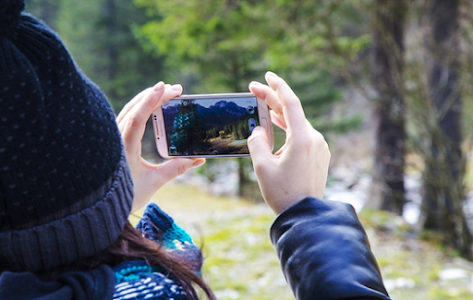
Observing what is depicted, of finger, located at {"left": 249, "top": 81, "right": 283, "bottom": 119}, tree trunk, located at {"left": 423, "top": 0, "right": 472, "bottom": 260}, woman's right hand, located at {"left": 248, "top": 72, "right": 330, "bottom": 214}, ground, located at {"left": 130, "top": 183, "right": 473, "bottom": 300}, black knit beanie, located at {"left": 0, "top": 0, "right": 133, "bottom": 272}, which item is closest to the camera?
black knit beanie, located at {"left": 0, "top": 0, "right": 133, "bottom": 272}

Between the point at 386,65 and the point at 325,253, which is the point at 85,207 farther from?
the point at 386,65

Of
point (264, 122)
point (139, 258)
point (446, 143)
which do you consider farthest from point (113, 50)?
point (139, 258)

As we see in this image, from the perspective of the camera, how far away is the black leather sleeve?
86cm

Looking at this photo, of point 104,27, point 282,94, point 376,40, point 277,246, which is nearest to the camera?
point 277,246

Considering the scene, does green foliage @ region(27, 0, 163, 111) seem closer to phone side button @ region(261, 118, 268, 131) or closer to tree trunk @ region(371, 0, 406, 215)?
tree trunk @ region(371, 0, 406, 215)

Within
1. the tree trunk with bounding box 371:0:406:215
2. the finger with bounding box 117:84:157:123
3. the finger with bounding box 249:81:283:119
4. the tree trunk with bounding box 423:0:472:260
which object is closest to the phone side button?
the finger with bounding box 249:81:283:119

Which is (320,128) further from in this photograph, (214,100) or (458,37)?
(214,100)

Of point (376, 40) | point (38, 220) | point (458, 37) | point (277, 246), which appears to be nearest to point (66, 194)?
point (38, 220)

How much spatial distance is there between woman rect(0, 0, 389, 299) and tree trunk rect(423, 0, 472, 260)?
15.8 feet

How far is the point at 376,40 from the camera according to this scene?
7.05 meters

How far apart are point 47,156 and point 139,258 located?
30 cm

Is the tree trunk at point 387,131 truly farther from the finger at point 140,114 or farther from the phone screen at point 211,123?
the finger at point 140,114

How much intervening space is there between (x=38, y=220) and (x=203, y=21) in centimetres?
589

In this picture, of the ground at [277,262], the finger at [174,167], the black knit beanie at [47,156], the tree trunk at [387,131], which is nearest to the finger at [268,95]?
the finger at [174,167]
